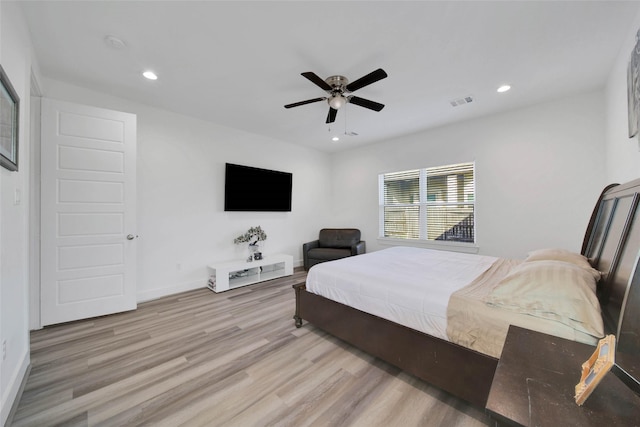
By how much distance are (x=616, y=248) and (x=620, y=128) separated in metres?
1.75

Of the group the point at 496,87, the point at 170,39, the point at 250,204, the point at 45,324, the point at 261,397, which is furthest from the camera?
the point at 250,204

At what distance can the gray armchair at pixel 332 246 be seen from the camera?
477cm

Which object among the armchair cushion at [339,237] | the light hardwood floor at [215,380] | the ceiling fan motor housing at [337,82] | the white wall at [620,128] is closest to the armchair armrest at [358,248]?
the armchair cushion at [339,237]

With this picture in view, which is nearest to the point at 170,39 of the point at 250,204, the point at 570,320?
the point at 250,204

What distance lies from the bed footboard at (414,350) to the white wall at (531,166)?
283 cm

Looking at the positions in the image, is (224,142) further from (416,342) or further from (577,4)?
(577,4)

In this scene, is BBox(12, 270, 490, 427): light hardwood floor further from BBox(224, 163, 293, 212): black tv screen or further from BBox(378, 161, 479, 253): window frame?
BBox(378, 161, 479, 253): window frame

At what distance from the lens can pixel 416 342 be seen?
68.2 inches

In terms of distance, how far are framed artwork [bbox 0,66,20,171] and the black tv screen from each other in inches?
101

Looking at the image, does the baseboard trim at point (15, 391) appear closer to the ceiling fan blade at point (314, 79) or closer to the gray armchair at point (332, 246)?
the ceiling fan blade at point (314, 79)

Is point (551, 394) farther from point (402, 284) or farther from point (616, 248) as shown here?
point (616, 248)

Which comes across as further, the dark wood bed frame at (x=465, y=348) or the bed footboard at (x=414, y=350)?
the bed footboard at (x=414, y=350)

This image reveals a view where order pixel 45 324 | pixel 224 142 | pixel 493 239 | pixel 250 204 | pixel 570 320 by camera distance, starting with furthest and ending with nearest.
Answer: pixel 250 204, pixel 224 142, pixel 493 239, pixel 45 324, pixel 570 320

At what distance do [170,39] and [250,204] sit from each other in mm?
2726
